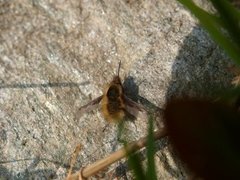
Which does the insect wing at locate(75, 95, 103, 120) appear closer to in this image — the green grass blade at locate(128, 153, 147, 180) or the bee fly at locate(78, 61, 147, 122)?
the bee fly at locate(78, 61, 147, 122)

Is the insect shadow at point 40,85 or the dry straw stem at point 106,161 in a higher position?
the dry straw stem at point 106,161

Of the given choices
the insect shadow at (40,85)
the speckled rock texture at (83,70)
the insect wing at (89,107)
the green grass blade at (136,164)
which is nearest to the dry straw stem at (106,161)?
the speckled rock texture at (83,70)

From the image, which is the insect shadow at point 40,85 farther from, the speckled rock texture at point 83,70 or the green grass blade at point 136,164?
the green grass blade at point 136,164

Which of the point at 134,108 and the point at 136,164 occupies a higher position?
the point at 136,164

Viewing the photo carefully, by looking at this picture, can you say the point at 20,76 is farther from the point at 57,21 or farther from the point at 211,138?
the point at 211,138

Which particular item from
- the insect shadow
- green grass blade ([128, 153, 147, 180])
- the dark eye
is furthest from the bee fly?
green grass blade ([128, 153, 147, 180])

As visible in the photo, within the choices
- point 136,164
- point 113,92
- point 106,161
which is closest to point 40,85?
point 113,92

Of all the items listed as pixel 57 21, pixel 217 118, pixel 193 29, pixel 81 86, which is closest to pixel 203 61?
pixel 193 29

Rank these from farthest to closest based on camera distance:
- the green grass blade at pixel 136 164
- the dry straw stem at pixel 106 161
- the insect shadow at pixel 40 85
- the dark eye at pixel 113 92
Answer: the insect shadow at pixel 40 85, the dark eye at pixel 113 92, the dry straw stem at pixel 106 161, the green grass blade at pixel 136 164

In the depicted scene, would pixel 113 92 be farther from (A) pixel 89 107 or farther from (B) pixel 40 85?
(B) pixel 40 85
